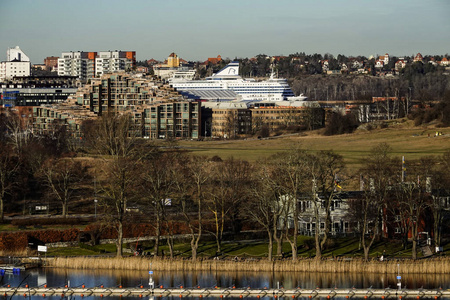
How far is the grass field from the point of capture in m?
111

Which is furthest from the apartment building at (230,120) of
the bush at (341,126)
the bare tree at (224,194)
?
the bare tree at (224,194)

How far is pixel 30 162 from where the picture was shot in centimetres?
8912

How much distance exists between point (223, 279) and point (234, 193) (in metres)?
17.2

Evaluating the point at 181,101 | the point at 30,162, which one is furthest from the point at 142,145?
the point at 181,101

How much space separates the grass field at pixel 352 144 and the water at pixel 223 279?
45.8 meters

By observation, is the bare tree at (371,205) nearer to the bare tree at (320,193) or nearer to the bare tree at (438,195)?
the bare tree at (320,193)

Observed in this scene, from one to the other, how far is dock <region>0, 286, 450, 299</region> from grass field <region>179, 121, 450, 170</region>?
163 ft

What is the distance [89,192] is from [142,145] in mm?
18292

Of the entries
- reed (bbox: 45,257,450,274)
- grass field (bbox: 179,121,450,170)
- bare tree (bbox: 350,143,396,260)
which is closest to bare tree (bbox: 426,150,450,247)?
bare tree (bbox: 350,143,396,260)

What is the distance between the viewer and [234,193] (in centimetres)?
6950

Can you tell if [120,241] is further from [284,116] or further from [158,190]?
[284,116]

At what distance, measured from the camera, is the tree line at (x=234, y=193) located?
6059cm

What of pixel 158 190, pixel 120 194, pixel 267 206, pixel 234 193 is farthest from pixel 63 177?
pixel 267 206

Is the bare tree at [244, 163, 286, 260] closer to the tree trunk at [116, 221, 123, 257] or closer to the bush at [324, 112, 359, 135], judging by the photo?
the tree trunk at [116, 221, 123, 257]
